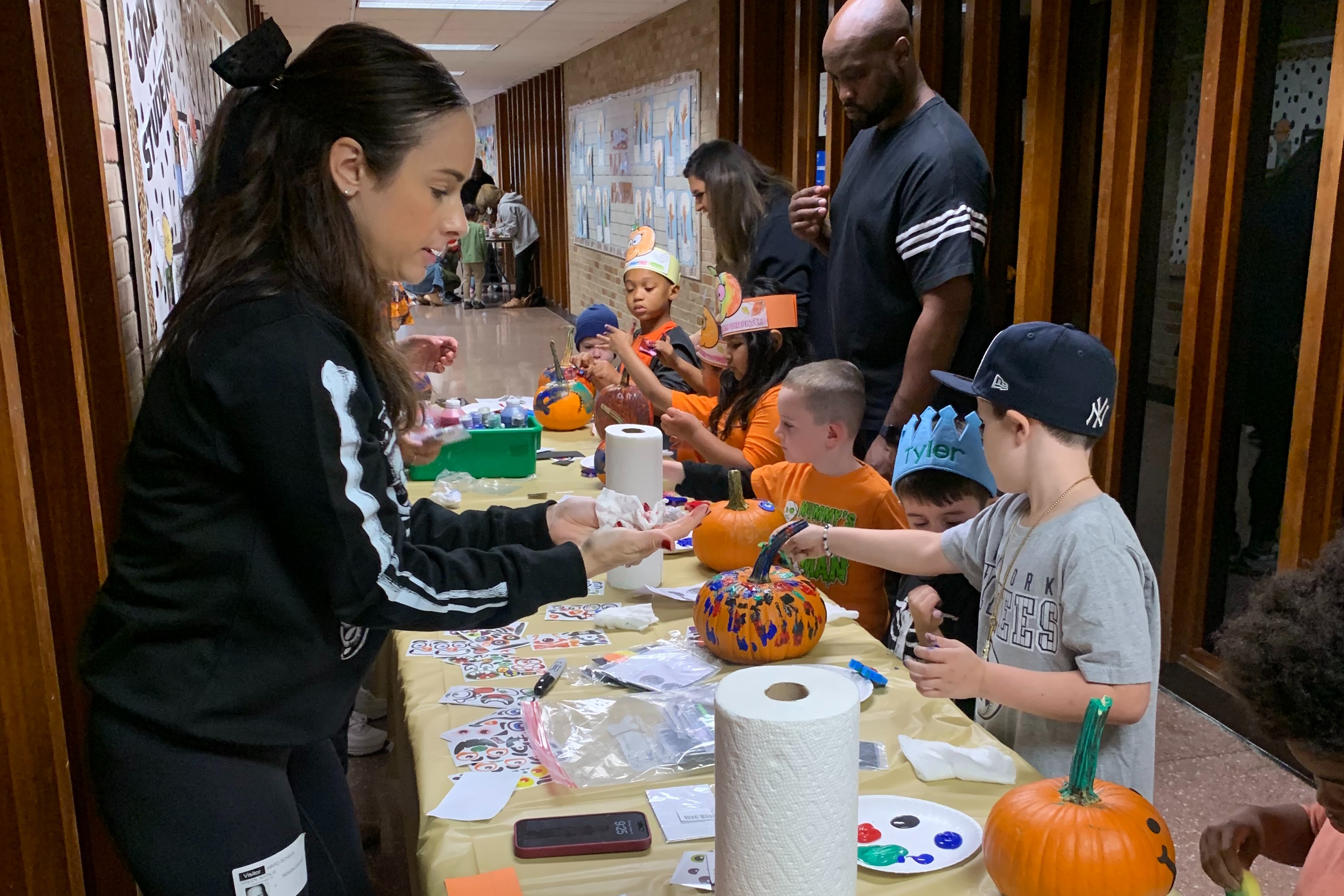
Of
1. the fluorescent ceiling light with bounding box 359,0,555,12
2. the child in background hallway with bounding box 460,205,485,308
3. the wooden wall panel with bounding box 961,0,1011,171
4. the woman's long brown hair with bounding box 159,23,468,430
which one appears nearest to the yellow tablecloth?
the woman's long brown hair with bounding box 159,23,468,430

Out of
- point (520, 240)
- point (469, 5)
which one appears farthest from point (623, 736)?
point (520, 240)

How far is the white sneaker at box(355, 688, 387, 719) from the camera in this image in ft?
10.4

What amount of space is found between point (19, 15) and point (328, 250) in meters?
0.62

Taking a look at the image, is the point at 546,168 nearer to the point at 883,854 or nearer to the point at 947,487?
the point at 947,487

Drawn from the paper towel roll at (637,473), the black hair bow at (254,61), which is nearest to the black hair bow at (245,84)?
the black hair bow at (254,61)

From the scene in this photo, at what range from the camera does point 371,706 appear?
3176 millimetres

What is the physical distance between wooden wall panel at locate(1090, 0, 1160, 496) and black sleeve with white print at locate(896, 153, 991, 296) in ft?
2.56

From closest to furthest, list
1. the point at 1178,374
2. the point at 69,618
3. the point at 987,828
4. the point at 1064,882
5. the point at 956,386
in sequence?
the point at 1064,882, the point at 987,828, the point at 69,618, the point at 956,386, the point at 1178,374

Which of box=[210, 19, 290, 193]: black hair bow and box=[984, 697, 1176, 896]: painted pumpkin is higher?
box=[210, 19, 290, 193]: black hair bow

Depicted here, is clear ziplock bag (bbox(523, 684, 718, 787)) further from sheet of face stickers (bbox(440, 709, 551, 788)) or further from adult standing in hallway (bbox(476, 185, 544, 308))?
adult standing in hallway (bbox(476, 185, 544, 308))

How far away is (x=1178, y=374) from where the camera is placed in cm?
→ 328

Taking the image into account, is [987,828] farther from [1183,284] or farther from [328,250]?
[1183,284]

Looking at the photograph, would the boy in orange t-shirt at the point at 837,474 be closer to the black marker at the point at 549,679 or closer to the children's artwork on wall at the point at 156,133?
the black marker at the point at 549,679

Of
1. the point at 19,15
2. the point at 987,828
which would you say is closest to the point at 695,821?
the point at 987,828
